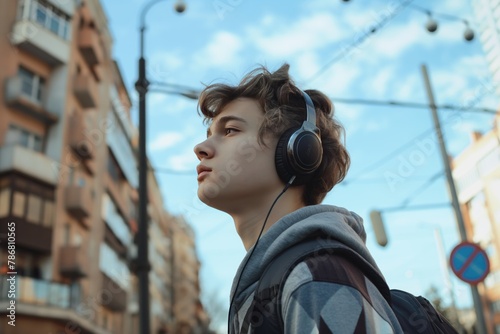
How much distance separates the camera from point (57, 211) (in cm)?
2638

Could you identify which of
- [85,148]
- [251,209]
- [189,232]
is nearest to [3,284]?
[85,148]

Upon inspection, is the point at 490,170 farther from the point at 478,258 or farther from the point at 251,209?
the point at 251,209

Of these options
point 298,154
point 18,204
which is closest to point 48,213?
point 18,204

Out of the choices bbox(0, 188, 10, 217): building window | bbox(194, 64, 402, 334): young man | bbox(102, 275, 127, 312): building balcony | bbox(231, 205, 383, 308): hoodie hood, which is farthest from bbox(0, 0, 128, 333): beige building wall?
bbox(231, 205, 383, 308): hoodie hood

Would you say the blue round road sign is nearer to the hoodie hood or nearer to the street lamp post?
the street lamp post

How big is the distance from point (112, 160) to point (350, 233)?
122 feet

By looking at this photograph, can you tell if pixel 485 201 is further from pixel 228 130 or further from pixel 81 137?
pixel 228 130

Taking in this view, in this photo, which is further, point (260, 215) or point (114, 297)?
point (114, 297)

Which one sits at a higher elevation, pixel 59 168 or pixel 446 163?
pixel 59 168

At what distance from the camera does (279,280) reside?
1526 mm

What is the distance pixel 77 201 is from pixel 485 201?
37329 mm

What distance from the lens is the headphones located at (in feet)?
6.75

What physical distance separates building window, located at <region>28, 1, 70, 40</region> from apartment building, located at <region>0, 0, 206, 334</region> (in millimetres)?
64

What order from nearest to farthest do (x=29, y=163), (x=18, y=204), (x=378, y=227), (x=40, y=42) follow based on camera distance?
1. (x=378, y=227)
2. (x=18, y=204)
3. (x=29, y=163)
4. (x=40, y=42)
